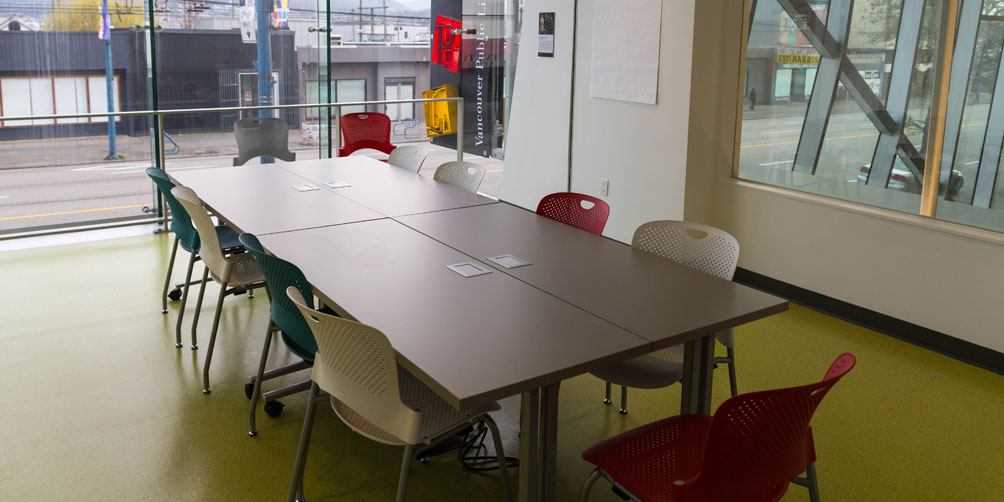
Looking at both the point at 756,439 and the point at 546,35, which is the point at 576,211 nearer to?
the point at 756,439

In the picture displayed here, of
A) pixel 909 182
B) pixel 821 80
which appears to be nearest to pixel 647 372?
pixel 909 182

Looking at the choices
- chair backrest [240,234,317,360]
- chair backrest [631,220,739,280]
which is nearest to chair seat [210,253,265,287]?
chair backrest [240,234,317,360]

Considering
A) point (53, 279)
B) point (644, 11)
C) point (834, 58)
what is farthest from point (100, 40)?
point (834, 58)

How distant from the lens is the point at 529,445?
7.95 ft

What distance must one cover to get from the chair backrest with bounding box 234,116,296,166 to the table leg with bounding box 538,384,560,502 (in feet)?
14.4

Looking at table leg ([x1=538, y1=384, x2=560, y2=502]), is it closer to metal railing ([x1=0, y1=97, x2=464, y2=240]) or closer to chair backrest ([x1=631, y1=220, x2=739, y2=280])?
chair backrest ([x1=631, y1=220, x2=739, y2=280])

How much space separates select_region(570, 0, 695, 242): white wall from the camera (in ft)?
17.9

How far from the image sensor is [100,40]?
21.9 ft

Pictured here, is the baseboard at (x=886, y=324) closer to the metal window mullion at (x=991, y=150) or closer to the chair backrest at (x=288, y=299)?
the metal window mullion at (x=991, y=150)

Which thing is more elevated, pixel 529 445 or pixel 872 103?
pixel 872 103

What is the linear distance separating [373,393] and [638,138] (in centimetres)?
394

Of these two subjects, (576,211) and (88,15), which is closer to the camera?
(576,211)

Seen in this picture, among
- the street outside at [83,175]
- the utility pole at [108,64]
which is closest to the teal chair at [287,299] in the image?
the street outside at [83,175]

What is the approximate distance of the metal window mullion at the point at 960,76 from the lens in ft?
13.7
